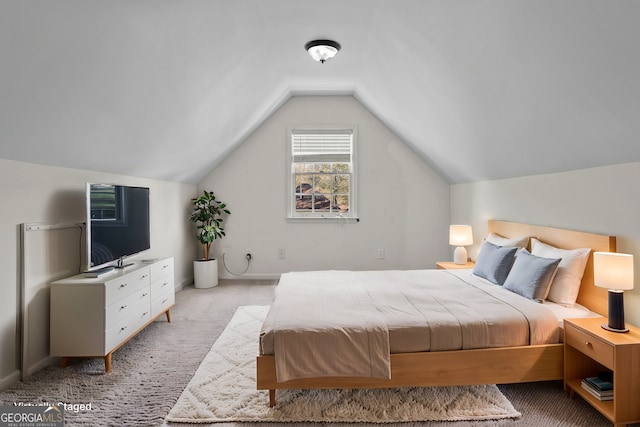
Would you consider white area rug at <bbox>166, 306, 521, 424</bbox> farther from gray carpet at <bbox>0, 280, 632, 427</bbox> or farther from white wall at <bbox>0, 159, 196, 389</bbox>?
white wall at <bbox>0, 159, 196, 389</bbox>

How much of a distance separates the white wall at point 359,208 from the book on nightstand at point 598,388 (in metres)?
3.07

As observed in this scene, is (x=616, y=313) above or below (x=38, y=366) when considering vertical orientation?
above

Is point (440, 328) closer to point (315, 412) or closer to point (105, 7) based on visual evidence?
point (315, 412)

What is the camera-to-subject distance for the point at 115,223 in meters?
2.79

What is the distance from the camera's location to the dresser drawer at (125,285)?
232 cm

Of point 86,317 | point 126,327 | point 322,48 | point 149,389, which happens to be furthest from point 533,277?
point 86,317

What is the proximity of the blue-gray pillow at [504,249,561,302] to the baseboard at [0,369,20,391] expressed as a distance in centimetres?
355

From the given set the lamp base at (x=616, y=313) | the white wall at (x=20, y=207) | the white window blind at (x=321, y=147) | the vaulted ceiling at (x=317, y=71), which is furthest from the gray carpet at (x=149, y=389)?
the white window blind at (x=321, y=147)

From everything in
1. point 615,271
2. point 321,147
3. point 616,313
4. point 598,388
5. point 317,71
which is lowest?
point 598,388

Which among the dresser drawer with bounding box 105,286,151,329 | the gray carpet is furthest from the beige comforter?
the dresser drawer with bounding box 105,286,151,329

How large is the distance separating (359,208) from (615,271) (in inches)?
130

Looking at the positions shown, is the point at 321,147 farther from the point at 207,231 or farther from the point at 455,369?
the point at 455,369

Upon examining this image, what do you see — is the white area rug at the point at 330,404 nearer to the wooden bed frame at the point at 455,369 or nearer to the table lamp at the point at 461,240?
the wooden bed frame at the point at 455,369

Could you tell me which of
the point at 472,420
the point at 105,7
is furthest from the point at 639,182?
the point at 105,7
